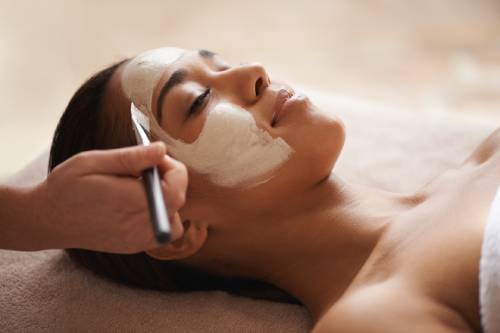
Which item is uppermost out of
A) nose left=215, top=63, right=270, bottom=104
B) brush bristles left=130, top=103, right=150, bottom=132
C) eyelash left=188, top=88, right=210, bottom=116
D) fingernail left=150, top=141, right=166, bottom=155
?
fingernail left=150, top=141, right=166, bottom=155

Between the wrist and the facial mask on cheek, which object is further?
the facial mask on cheek

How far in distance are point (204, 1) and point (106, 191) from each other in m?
1.99

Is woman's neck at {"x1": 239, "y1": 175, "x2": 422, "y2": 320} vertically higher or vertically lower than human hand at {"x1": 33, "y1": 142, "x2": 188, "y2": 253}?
lower

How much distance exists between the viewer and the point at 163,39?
2543 millimetres

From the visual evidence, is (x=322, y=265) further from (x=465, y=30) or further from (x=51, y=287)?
(x=465, y=30)

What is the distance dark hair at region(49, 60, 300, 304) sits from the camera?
1.27 meters

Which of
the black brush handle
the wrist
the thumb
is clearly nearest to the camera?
the black brush handle

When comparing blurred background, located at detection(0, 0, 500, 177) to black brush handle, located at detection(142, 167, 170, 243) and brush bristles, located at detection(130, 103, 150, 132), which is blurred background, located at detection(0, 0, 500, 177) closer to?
brush bristles, located at detection(130, 103, 150, 132)

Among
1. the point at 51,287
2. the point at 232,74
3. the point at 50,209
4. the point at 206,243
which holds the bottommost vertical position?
the point at 51,287

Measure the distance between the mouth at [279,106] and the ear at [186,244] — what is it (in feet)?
0.78

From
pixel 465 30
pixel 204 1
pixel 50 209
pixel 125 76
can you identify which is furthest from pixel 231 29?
pixel 50 209

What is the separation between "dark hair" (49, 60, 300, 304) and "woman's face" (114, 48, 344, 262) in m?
0.10

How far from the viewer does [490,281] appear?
96 cm

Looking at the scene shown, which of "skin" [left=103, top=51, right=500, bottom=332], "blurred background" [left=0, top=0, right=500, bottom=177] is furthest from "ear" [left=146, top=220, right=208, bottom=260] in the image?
"blurred background" [left=0, top=0, right=500, bottom=177]
